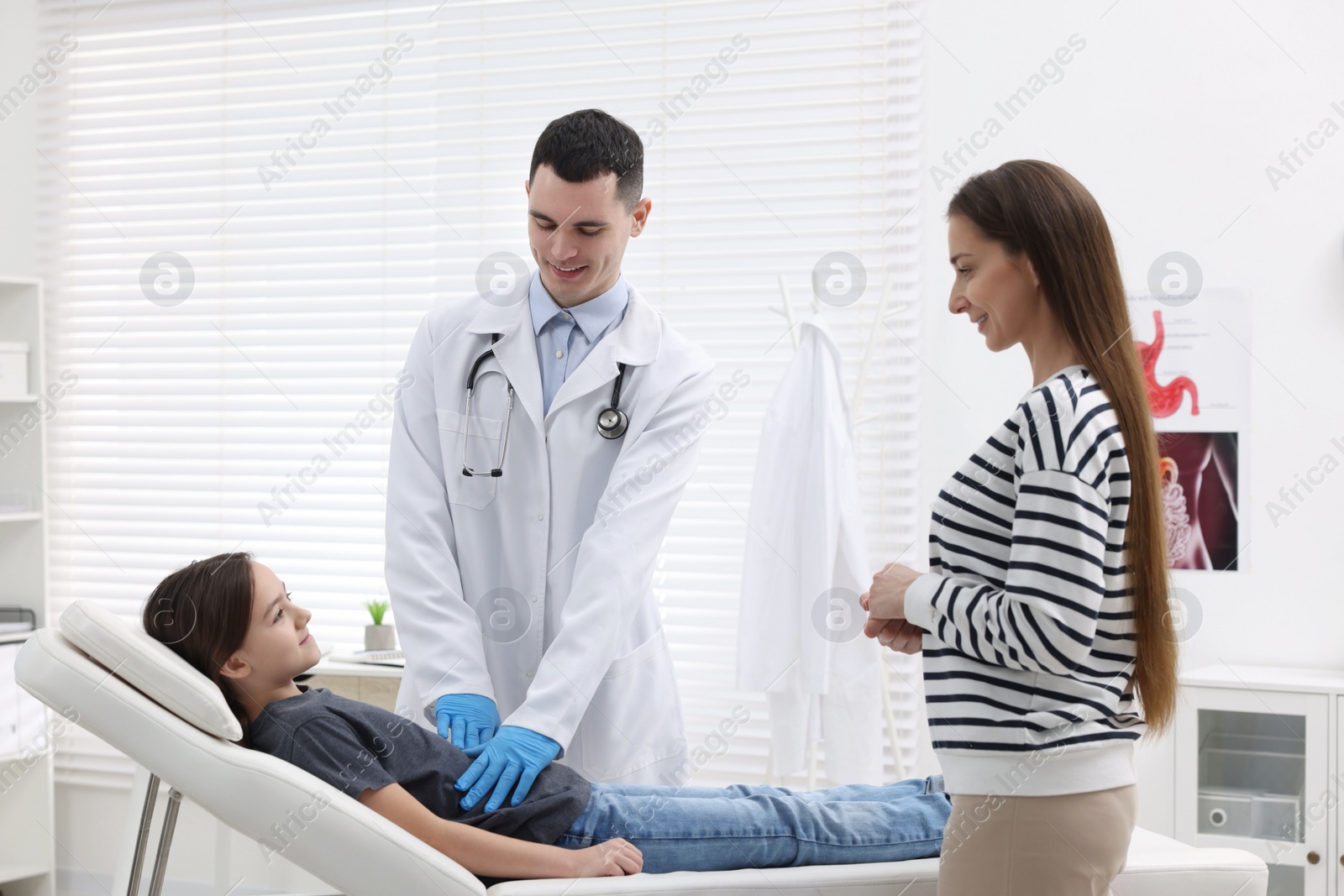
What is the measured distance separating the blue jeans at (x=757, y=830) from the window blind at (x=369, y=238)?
1377mm

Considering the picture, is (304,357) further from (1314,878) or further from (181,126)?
(1314,878)

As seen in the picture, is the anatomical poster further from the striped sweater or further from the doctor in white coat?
the striped sweater

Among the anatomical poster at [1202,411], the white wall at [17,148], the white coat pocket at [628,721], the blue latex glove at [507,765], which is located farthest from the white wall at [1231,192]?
the white wall at [17,148]

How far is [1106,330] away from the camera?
115 centimetres

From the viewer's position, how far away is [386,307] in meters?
3.35

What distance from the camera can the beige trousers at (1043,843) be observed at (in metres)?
1.10

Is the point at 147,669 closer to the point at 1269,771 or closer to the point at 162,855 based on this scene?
the point at 162,855

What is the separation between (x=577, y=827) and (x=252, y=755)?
0.49 meters

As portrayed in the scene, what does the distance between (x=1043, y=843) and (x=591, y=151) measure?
1188 millimetres

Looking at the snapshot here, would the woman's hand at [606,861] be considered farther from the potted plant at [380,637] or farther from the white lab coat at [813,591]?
the potted plant at [380,637]

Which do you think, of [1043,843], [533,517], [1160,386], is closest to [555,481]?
[533,517]

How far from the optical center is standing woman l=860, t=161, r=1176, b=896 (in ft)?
3.51

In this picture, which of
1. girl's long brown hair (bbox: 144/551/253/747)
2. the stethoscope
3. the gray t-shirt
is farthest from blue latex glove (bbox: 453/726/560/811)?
the stethoscope

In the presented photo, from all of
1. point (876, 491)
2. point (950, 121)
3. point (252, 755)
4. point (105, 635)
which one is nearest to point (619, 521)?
point (252, 755)
